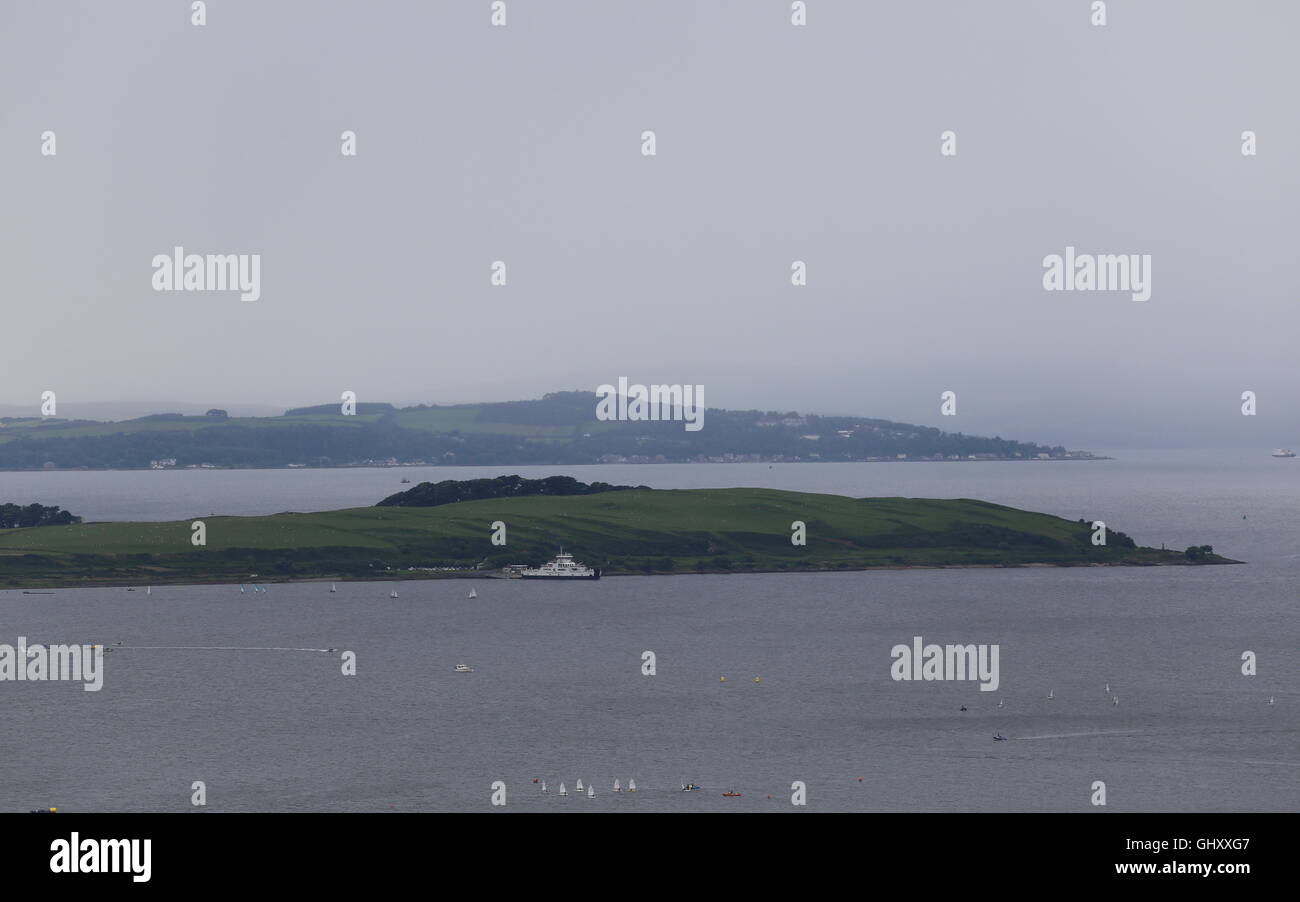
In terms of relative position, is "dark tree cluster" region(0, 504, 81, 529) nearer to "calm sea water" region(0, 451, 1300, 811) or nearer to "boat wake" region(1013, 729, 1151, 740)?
"calm sea water" region(0, 451, 1300, 811)

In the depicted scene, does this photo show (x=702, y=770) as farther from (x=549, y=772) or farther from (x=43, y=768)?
(x=43, y=768)

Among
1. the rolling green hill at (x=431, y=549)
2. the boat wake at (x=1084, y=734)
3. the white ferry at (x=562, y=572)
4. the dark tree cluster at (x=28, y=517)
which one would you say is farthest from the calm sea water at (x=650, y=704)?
the dark tree cluster at (x=28, y=517)

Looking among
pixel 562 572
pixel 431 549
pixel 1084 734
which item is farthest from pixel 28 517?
pixel 1084 734

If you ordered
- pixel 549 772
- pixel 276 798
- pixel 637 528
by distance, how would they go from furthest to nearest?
pixel 637 528 < pixel 549 772 < pixel 276 798

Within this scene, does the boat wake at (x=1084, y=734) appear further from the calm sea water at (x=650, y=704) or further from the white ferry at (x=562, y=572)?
the white ferry at (x=562, y=572)

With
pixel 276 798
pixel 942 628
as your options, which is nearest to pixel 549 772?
pixel 276 798

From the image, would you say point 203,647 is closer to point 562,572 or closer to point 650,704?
point 650,704

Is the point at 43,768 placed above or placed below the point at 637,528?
below
